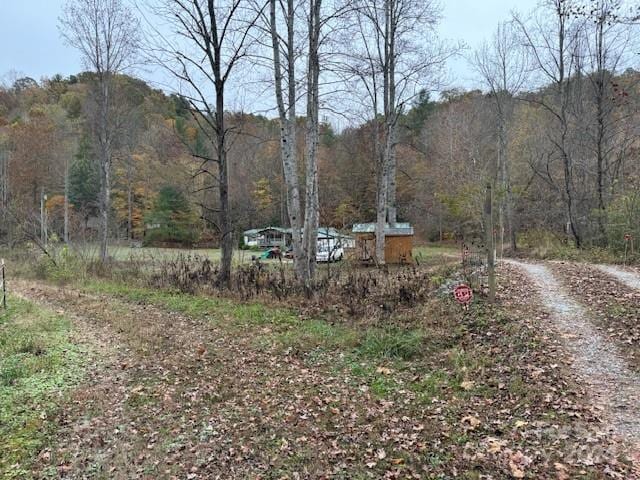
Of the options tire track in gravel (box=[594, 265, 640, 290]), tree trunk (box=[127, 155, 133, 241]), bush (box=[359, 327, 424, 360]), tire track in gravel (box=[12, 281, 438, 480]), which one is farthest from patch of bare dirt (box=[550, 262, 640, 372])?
tree trunk (box=[127, 155, 133, 241])

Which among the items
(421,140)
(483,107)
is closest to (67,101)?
(421,140)

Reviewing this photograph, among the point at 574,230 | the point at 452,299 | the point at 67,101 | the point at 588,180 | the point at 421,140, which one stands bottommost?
the point at 452,299

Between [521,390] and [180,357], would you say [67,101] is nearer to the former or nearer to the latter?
[180,357]

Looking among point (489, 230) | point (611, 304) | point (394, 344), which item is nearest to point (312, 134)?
point (489, 230)

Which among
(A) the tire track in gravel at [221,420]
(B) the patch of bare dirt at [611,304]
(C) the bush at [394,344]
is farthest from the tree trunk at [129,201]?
(B) the patch of bare dirt at [611,304]

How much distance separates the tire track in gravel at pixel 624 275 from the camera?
7988 mm

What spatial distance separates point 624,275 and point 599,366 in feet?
17.3

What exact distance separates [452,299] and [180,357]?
4.67 m

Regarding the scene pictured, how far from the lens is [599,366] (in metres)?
4.90

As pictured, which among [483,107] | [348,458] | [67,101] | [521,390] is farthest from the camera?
[67,101]

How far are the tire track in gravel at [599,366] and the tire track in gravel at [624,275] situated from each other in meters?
1.54

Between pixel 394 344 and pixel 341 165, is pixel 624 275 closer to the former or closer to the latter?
pixel 394 344

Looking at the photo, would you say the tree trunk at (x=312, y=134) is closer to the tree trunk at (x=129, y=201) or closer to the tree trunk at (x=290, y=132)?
the tree trunk at (x=290, y=132)

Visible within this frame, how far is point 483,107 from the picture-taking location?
2848 centimetres
